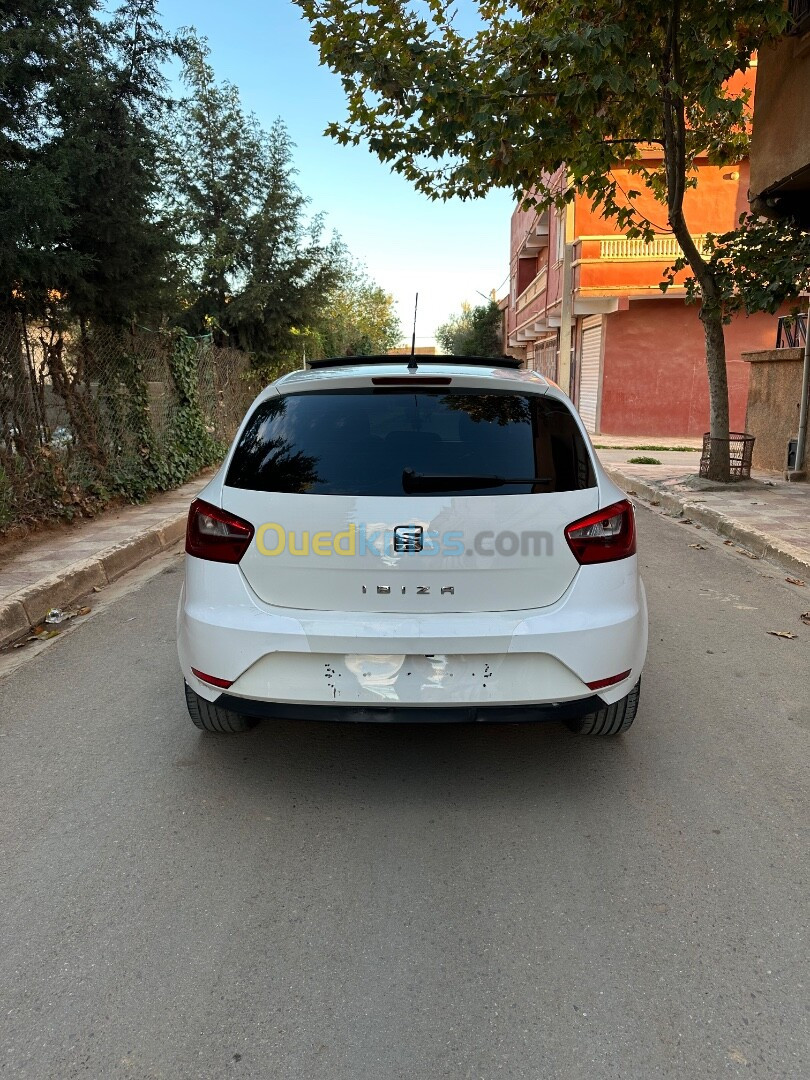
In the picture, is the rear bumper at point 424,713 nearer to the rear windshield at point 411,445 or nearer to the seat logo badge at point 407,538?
the seat logo badge at point 407,538

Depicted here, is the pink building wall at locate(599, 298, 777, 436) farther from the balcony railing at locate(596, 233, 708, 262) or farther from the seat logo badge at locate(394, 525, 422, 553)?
the seat logo badge at locate(394, 525, 422, 553)

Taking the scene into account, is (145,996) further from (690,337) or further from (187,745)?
(690,337)

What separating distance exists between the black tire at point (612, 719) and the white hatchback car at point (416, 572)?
127 millimetres

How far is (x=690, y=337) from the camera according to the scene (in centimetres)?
2141

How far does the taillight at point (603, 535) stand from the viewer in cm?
288

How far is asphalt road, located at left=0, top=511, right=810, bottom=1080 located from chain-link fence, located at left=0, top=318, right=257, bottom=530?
4.43 meters

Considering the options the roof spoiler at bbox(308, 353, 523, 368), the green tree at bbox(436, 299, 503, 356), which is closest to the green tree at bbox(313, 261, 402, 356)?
the green tree at bbox(436, 299, 503, 356)

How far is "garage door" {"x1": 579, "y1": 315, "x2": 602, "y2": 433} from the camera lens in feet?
75.6

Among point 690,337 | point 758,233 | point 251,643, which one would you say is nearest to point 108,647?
point 251,643

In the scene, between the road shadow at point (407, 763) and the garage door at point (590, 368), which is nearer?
the road shadow at point (407, 763)

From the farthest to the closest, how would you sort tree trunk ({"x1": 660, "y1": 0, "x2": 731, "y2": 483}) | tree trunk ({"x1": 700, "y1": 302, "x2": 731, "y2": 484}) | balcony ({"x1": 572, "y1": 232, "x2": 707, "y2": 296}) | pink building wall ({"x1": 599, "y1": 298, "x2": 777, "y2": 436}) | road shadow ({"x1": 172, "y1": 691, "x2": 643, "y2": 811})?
pink building wall ({"x1": 599, "y1": 298, "x2": 777, "y2": 436}), balcony ({"x1": 572, "y1": 232, "x2": 707, "y2": 296}), tree trunk ({"x1": 700, "y1": 302, "x2": 731, "y2": 484}), tree trunk ({"x1": 660, "y1": 0, "x2": 731, "y2": 483}), road shadow ({"x1": 172, "y1": 691, "x2": 643, "y2": 811})

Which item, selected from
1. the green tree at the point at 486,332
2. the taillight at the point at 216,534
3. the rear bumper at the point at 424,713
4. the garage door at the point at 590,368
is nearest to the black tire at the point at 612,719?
the rear bumper at the point at 424,713

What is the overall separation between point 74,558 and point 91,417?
283 centimetres

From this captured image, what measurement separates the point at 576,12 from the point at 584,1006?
895cm
